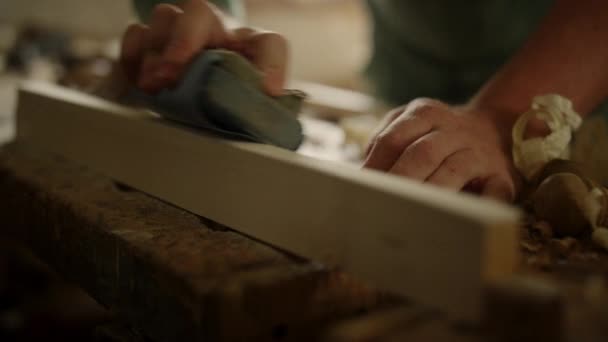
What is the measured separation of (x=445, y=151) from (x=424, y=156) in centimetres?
2

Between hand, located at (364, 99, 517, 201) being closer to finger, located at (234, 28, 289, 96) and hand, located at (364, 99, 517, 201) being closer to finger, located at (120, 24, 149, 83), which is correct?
finger, located at (234, 28, 289, 96)

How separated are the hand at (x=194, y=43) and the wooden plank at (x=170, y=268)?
5.4 inches

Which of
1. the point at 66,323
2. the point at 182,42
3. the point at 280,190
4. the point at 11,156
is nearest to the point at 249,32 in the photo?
the point at 182,42

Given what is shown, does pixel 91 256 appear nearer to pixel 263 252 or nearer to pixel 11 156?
pixel 263 252

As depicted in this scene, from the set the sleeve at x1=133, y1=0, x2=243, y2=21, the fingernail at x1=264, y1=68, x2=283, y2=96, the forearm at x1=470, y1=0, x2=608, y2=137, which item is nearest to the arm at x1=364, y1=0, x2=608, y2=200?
the forearm at x1=470, y1=0, x2=608, y2=137

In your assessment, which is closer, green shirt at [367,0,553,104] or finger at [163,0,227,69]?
finger at [163,0,227,69]

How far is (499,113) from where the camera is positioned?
2.15 feet

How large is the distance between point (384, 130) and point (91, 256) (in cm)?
31

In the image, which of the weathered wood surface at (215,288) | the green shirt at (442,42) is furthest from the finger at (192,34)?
the green shirt at (442,42)

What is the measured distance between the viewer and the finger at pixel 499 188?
1.85ft

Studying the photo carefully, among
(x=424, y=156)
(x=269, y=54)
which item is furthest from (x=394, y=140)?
(x=269, y=54)

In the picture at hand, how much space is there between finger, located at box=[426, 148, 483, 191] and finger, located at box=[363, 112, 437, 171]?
4 cm

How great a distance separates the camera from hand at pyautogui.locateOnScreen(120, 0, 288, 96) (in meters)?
0.58

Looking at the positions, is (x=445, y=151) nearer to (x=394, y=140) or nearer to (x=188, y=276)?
(x=394, y=140)
